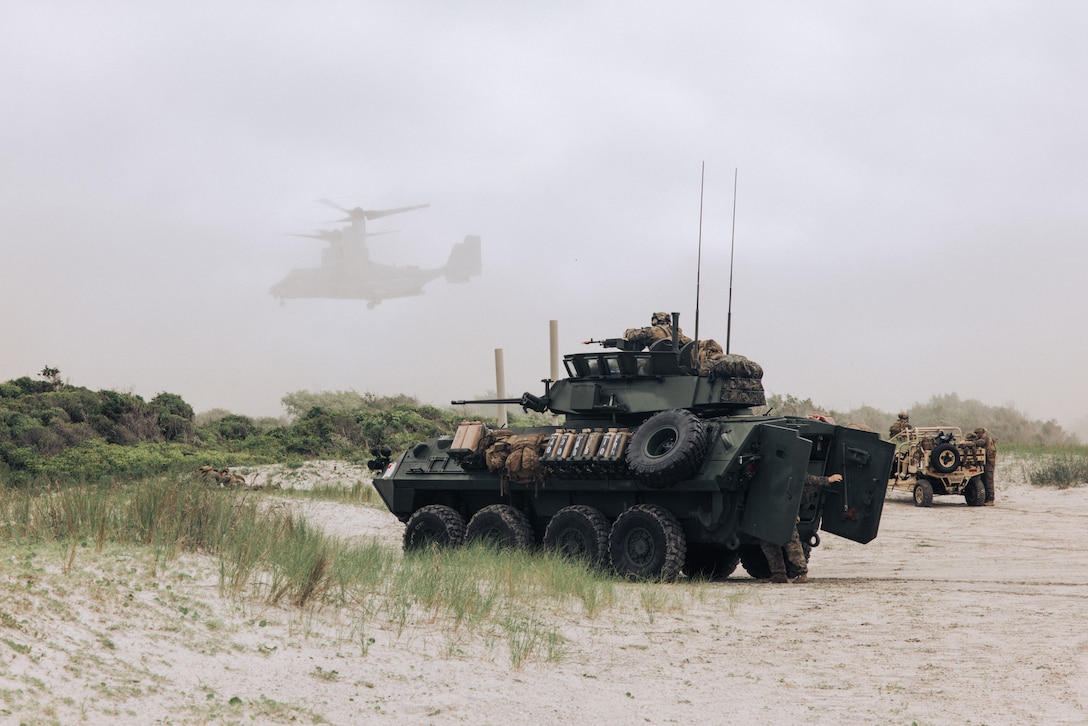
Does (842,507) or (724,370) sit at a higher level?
(724,370)

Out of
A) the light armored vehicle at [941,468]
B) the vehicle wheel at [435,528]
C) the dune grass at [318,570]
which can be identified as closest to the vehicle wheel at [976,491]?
the light armored vehicle at [941,468]

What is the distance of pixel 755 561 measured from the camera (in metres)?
14.8

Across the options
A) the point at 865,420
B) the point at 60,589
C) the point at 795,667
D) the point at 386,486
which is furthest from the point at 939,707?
the point at 865,420

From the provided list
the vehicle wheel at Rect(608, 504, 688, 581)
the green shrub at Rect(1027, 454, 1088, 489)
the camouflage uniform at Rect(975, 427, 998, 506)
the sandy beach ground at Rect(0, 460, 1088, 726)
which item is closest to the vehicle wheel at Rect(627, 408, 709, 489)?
the vehicle wheel at Rect(608, 504, 688, 581)

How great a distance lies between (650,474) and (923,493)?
13876 mm

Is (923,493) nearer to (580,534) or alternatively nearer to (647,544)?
(580,534)

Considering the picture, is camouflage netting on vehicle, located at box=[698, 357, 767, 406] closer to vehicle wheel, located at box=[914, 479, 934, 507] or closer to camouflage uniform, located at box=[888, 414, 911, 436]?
vehicle wheel, located at box=[914, 479, 934, 507]

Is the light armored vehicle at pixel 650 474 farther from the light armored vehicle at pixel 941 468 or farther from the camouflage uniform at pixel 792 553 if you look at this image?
the light armored vehicle at pixel 941 468

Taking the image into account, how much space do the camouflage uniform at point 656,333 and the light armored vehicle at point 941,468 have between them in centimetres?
1084

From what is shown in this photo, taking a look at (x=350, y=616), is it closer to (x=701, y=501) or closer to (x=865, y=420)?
(x=701, y=501)

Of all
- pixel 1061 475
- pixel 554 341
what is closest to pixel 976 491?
pixel 1061 475

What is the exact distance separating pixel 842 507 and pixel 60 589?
9.23 m

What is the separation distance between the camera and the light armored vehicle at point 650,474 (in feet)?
42.1

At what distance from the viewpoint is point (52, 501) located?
33.0 feet
